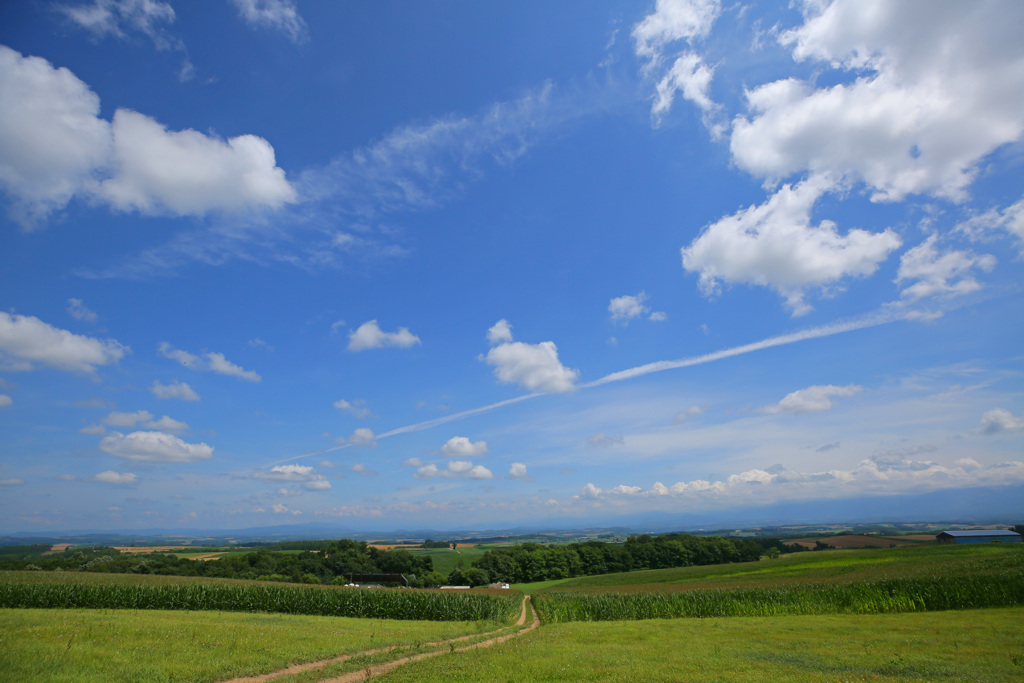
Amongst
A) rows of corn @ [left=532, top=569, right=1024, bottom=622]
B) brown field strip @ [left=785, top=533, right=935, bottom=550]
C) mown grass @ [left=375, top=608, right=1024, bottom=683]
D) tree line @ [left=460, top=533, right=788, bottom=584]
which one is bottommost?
tree line @ [left=460, top=533, right=788, bottom=584]

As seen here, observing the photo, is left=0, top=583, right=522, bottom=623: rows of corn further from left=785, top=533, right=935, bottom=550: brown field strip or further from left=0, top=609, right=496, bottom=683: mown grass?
left=785, top=533, right=935, bottom=550: brown field strip

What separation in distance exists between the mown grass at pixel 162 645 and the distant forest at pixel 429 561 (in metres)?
49.7

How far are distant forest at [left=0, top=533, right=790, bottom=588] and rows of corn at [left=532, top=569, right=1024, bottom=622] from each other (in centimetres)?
4343

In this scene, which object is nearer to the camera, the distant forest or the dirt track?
the dirt track

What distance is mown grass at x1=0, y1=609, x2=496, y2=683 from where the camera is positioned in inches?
514

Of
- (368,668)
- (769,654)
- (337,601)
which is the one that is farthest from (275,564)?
(769,654)

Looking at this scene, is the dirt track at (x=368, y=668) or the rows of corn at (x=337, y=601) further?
the rows of corn at (x=337, y=601)

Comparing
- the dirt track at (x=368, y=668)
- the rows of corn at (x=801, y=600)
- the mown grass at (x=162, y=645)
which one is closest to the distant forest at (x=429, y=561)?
the rows of corn at (x=801, y=600)

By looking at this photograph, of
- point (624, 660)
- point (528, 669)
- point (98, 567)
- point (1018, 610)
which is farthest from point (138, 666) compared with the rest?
point (98, 567)

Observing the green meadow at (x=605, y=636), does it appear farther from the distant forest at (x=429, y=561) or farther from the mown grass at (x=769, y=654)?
the distant forest at (x=429, y=561)

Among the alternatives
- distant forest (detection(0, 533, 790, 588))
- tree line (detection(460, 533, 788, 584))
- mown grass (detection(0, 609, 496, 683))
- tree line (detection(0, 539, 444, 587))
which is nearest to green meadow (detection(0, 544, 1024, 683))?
mown grass (detection(0, 609, 496, 683))

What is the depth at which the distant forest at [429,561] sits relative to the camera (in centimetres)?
6988

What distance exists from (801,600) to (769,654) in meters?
19.6

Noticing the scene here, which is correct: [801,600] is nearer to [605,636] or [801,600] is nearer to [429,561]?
[605,636]
